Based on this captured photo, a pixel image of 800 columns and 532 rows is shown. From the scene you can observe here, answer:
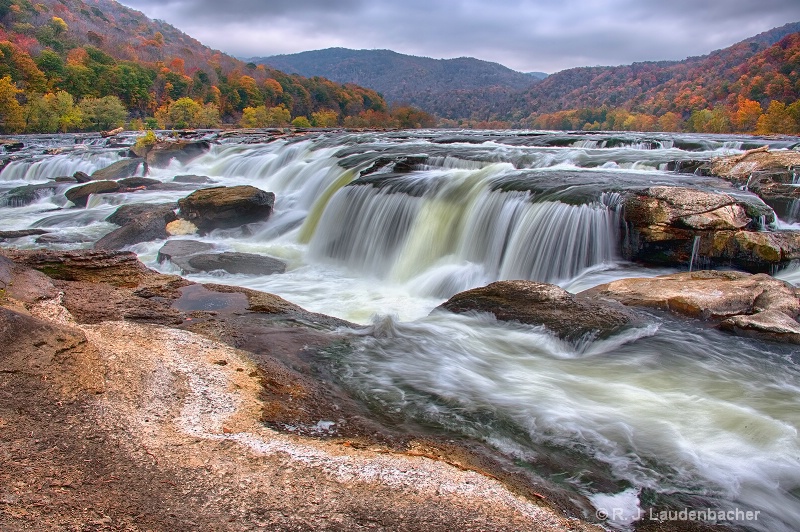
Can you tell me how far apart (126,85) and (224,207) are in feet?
251

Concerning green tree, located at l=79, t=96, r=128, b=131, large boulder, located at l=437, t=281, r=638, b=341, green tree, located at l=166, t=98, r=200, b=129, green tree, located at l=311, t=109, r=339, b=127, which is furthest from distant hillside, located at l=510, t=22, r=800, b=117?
green tree, located at l=79, t=96, r=128, b=131

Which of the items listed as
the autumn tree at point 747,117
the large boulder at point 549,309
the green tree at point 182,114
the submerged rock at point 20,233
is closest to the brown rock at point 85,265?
the large boulder at point 549,309

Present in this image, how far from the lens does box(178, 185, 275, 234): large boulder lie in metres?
16.4

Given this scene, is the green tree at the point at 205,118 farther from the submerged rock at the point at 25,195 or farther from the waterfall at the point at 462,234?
the waterfall at the point at 462,234

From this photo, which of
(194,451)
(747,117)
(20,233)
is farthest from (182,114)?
(194,451)

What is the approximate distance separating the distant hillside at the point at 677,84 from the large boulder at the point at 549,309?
7203 cm

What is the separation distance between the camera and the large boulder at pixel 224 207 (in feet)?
53.8

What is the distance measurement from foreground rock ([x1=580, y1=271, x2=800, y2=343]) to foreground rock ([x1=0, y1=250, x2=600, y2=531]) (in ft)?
17.6

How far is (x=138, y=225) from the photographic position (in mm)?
14844

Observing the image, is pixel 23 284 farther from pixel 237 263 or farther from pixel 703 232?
pixel 703 232

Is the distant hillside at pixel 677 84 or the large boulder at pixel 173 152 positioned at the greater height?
the distant hillside at pixel 677 84

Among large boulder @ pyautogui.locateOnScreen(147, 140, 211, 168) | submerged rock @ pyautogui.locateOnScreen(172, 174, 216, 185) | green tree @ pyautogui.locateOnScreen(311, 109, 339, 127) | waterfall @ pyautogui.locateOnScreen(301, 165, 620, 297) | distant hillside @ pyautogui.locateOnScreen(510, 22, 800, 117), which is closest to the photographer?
waterfall @ pyautogui.locateOnScreen(301, 165, 620, 297)

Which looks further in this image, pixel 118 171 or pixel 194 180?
pixel 118 171

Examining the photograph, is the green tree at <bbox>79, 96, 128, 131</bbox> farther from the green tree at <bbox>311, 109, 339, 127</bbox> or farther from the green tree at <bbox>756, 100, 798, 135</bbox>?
the green tree at <bbox>756, 100, 798, 135</bbox>
